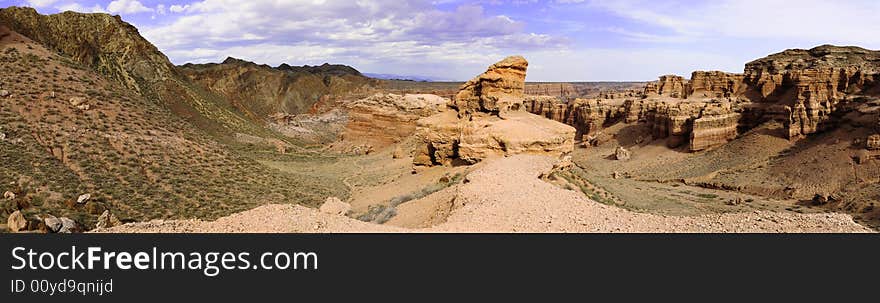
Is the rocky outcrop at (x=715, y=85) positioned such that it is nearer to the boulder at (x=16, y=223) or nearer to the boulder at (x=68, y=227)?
the boulder at (x=68, y=227)

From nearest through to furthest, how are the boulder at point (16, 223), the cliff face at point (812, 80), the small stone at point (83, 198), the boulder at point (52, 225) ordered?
the boulder at point (16, 223) < the boulder at point (52, 225) < the small stone at point (83, 198) < the cliff face at point (812, 80)

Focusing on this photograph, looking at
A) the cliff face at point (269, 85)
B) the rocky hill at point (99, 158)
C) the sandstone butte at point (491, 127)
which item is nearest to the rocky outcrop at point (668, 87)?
the sandstone butte at point (491, 127)

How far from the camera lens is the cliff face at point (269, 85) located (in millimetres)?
91125

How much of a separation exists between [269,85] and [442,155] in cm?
7887

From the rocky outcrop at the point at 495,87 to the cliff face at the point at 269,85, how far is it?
68.0m

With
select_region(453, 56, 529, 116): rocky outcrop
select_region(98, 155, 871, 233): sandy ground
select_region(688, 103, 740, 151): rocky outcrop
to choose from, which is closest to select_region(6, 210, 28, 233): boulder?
select_region(98, 155, 871, 233): sandy ground

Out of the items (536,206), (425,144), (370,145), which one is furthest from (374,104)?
(536,206)

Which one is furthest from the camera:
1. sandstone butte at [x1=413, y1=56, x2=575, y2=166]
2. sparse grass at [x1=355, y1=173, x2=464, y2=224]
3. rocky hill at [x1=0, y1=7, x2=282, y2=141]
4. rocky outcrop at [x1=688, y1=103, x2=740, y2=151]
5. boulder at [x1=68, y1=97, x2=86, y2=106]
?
rocky hill at [x1=0, y1=7, x2=282, y2=141]

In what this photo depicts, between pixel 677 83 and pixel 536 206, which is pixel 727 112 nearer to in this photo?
pixel 677 83

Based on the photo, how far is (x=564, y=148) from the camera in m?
22.1

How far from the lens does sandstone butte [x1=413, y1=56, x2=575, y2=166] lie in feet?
Result: 70.4

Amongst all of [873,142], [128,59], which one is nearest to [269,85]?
[128,59]

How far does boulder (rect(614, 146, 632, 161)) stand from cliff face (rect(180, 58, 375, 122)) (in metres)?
59.4

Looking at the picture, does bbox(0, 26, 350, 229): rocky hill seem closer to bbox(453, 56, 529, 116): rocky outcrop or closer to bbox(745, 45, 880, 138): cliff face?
bbox(453, 56, 529, 116): rocky outcrop
